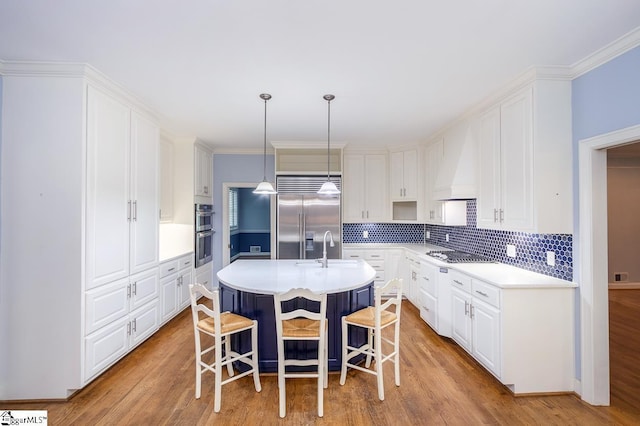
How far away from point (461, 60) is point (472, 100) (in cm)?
100

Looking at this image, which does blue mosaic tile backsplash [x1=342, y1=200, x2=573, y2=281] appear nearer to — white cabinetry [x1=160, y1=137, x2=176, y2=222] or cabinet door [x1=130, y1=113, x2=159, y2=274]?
white cabinetry [x1=160, y1=137, x2=176, y2=222]

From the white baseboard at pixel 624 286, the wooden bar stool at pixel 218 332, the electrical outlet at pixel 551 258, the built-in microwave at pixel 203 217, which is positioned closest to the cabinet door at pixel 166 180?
the built-in microwave at pixel 203 217

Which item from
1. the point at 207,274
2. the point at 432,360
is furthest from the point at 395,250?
the point at 207,274

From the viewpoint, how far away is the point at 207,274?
17.1ft

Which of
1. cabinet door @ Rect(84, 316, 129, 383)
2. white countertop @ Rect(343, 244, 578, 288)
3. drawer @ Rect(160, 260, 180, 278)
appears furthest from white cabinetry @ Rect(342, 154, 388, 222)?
cabinet door @ Rect(84, 316, 129, 383)

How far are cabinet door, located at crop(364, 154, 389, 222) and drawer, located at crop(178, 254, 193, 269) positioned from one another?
2954mm

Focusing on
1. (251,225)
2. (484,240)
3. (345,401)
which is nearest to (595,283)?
(484,240)

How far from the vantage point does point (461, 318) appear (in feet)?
10.4

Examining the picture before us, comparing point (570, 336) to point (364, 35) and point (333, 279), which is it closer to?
point (333, 279)

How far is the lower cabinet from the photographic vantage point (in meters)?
2.56

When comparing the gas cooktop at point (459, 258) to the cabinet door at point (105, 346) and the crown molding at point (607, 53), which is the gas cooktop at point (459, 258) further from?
the cabinet door at point (105, 346)

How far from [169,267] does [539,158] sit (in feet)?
13.8

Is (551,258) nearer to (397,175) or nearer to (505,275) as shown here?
(505,275)

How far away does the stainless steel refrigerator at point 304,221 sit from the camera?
16.4 ft
